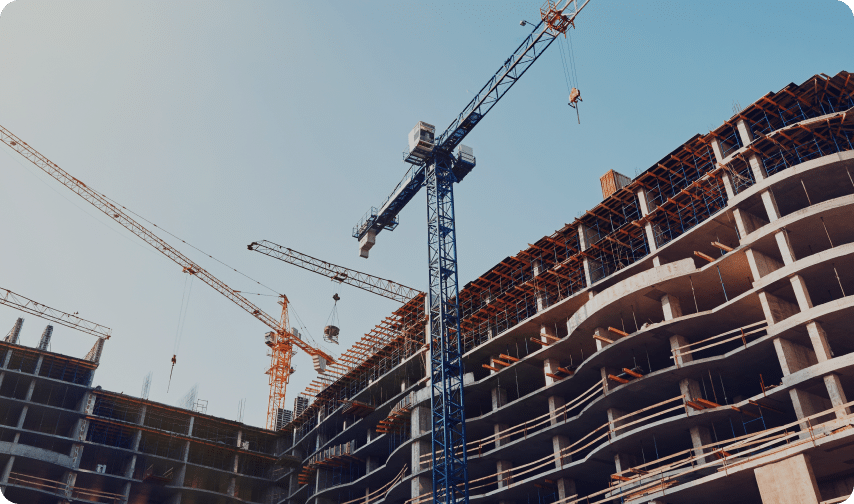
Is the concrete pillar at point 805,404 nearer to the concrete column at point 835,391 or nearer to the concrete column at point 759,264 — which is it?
the concrete column at point 835,391

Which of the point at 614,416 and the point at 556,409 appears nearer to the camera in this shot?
the point at 614,416

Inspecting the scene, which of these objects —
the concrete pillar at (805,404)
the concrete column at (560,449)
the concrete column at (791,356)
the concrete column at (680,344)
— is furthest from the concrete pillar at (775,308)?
the concrete column at (560,449)

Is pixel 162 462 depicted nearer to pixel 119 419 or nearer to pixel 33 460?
pixel 119 419

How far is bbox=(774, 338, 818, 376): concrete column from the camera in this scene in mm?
35719

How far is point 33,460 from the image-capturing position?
61.8 metres

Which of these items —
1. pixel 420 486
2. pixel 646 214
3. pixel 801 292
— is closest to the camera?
pixel 801 292

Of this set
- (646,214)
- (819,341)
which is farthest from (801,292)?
(646,214)

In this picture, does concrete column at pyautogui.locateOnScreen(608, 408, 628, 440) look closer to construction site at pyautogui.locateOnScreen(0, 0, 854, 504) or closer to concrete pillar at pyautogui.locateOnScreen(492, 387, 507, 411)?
construction site at pyautogui.locateOnScreen(0, 0, 854, 504)

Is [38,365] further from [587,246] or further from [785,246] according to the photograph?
[785,246]

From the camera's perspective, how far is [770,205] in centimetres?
3991

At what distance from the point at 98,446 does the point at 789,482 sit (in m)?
56.5

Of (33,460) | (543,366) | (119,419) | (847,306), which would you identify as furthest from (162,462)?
(847,306)

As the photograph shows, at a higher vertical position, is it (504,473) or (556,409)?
(556,409)

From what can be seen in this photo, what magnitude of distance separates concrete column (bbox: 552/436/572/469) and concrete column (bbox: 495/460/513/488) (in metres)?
3.82
